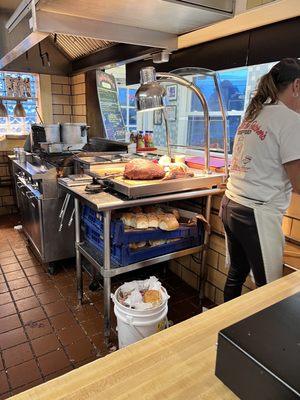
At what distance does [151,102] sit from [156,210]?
0.76 m

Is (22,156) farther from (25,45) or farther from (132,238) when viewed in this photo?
(132,238)

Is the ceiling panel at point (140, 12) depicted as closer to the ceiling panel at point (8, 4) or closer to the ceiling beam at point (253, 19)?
the ceiling beam at point (253, 19)

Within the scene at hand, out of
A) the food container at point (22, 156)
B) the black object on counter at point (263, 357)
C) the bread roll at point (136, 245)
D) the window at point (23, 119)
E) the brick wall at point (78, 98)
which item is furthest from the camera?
the window at point (23, 119)

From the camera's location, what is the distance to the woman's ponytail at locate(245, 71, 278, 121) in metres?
1.46

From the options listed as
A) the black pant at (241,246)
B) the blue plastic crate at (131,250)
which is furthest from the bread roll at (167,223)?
the black pant at (241,246)

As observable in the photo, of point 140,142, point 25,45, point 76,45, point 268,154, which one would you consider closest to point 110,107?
point 76,45

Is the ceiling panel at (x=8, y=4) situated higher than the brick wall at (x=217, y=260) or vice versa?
the ceiling panel at (x=8, y=4)

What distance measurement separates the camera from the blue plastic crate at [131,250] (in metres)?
1.93

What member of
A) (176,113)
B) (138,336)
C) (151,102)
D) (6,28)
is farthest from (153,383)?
(176,113)

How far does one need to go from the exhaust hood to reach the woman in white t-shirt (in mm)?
594

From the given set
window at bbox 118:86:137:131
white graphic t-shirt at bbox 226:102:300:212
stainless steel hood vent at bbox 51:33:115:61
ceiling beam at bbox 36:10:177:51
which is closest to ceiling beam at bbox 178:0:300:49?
ceiling beam at bbox 36:10:177:51

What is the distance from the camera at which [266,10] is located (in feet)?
5.98

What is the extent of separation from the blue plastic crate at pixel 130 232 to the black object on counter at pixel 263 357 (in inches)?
48.2

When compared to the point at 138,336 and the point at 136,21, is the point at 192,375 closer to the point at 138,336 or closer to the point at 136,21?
the point at 138,336
